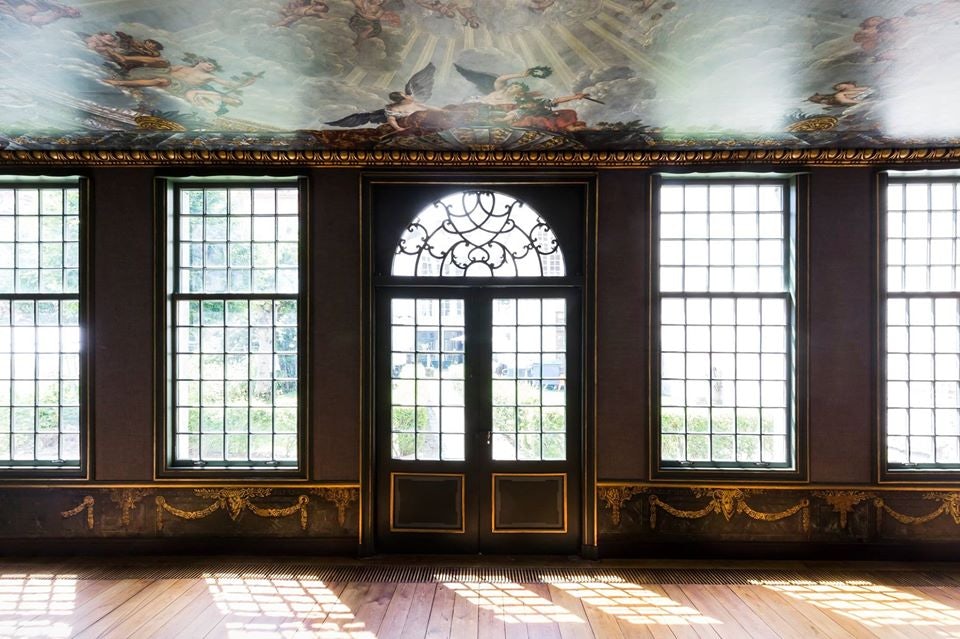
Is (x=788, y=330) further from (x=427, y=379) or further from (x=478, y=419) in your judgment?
(x=427, y=379)

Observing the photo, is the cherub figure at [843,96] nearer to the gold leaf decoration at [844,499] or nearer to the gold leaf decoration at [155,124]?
the gold leaf decoration at [844,499]

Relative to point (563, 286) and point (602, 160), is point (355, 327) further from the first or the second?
point (602, 160)

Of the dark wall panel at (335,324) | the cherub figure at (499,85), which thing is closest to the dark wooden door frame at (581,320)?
the dark wall panel at (335,324)

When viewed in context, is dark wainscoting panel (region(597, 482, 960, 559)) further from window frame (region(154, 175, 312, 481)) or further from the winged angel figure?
the winged angel figure

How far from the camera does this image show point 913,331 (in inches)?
188

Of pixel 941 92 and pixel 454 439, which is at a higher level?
pixel 941 92

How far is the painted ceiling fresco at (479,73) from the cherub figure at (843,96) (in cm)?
2

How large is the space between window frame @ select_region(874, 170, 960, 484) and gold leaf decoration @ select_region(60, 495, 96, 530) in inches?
267

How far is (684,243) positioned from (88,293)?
5.32 meters

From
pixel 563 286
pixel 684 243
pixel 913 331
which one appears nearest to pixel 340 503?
pixel 563 286

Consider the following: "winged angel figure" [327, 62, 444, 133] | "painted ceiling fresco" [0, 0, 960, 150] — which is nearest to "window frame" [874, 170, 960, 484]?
"painted ceiling fresco" [0, 0, 960, 150]

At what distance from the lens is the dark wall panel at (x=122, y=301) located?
479 centimetres

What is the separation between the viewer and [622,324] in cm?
479

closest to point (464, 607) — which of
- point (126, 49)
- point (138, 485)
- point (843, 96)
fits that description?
point (138, 485)
